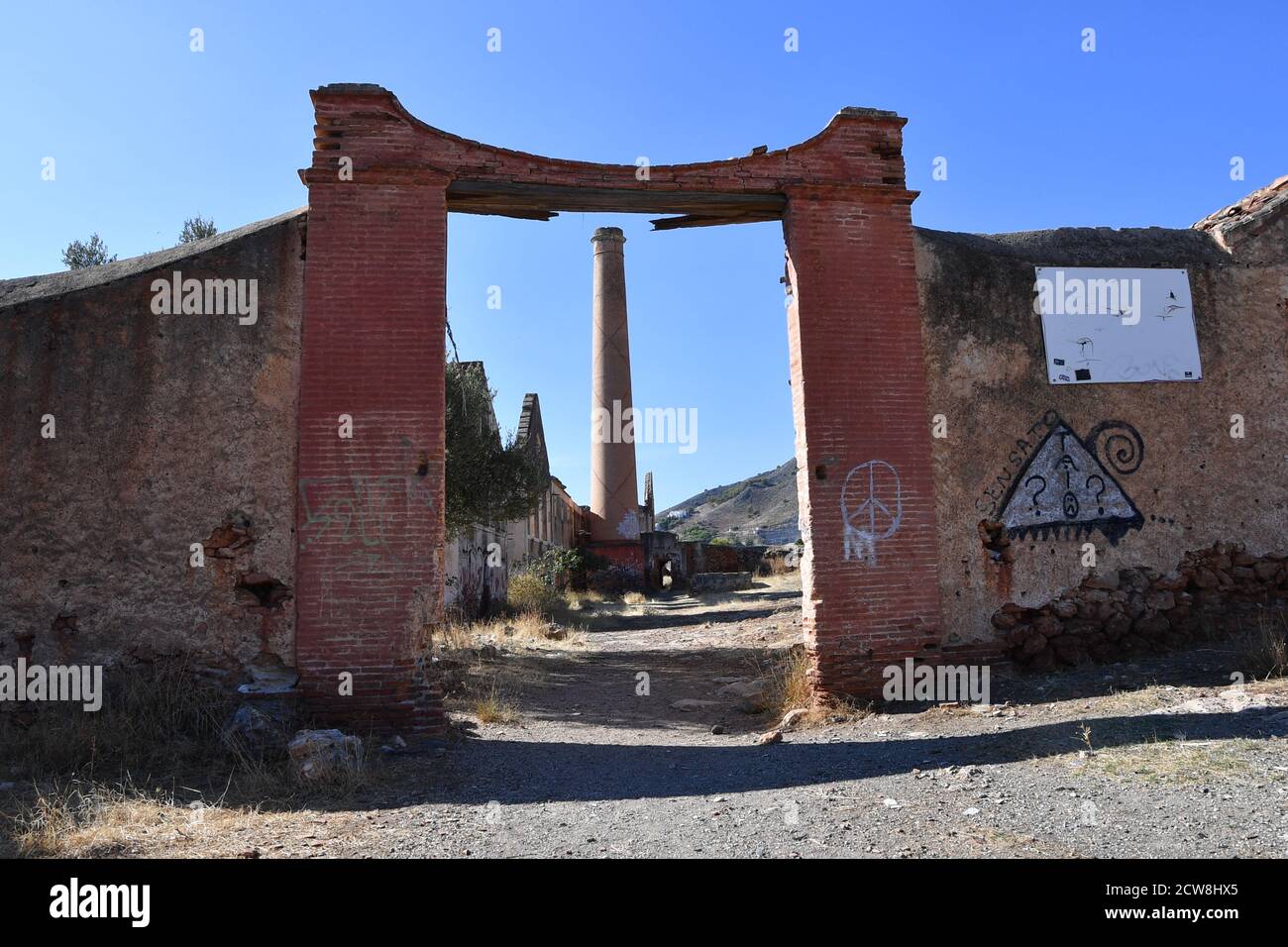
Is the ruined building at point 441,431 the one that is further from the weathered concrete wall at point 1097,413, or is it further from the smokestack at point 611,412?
the smokestack at point 611,412

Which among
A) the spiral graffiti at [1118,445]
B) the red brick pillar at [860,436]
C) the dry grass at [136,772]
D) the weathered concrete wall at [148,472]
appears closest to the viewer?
the dry grass at [136,772]

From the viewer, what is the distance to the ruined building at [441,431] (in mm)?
6480

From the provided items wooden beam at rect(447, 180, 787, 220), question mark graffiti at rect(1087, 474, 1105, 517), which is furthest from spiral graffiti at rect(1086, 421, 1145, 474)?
wooden beam at rect(447, 180, 787, 220)

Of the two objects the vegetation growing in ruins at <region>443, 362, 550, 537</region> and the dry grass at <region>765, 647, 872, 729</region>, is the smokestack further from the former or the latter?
the dry grass at <region>765, 647, 872, 729</region>

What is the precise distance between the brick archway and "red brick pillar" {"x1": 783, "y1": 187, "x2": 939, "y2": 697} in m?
0.02

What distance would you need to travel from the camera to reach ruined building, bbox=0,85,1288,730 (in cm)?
648

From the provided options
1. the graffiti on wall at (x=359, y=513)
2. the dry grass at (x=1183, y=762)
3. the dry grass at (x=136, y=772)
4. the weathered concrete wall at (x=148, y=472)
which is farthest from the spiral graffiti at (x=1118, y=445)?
the weathered concrete wall at (x=148, y=472)

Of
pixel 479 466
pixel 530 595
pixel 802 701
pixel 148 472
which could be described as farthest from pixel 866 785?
pixel 530 595

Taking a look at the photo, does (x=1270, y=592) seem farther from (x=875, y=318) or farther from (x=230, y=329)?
(x=230, y=329)

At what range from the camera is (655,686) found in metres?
9.68

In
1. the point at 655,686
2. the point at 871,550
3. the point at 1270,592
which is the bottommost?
the point at 655,686

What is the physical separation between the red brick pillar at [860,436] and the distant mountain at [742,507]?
2107 inches

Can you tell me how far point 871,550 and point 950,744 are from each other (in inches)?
75.1
